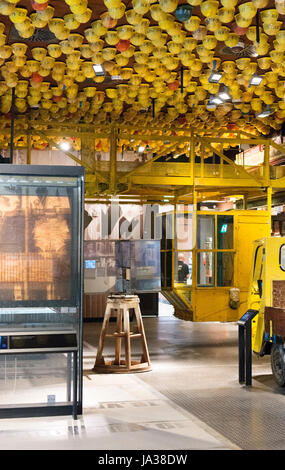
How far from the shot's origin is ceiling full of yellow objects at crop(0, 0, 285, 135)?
8.15 metres

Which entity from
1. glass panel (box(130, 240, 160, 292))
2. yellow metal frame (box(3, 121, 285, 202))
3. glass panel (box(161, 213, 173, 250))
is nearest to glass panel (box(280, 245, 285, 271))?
glass panel (box(130, 240, 160, 292))

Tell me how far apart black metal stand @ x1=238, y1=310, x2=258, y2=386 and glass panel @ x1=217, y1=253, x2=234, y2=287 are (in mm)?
5870

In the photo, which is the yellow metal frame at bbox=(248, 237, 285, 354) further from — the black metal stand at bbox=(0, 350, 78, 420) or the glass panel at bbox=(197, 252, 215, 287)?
the glass panel at bbox=(197, 252, 215, 287)

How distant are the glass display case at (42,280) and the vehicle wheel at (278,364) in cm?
308

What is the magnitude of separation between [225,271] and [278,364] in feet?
21.0

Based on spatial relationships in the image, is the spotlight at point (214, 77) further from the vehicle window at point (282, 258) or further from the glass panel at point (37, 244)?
the glass panel at point (37, 244)

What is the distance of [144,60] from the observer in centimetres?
978

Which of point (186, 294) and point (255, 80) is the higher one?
point (255, 80)

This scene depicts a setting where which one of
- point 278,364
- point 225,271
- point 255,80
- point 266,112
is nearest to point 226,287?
point 225,271

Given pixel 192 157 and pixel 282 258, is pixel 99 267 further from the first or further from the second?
pixel 282 258

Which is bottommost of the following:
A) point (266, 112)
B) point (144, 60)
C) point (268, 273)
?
point (268, 273)

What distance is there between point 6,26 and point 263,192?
828 cm

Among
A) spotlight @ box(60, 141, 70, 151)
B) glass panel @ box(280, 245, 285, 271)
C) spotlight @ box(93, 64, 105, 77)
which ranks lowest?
glass panel @ box(280, 245, 285, 271)

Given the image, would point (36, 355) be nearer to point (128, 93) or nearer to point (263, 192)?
point (128, 93)
